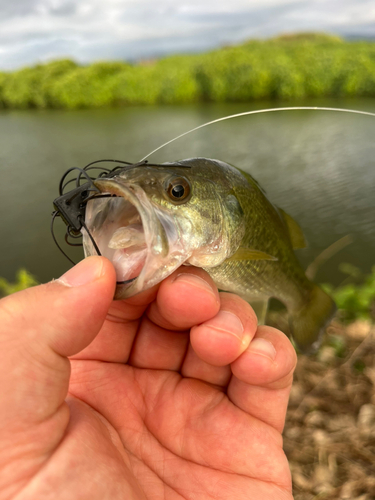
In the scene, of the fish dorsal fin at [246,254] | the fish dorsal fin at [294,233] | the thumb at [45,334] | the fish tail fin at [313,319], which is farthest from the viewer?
the fish tail fin at [313,319]

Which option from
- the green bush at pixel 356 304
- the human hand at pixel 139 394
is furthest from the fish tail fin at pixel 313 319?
the green bush at pixel 356 304

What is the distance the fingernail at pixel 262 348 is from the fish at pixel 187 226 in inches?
12.9

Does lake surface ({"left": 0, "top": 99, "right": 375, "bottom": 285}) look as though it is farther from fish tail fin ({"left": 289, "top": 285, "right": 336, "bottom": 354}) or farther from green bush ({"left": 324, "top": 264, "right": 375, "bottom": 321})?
fish tail fin ({"left": 289, "top": 285, "right": 336, "bottom": 354})

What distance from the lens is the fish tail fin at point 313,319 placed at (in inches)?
92.1

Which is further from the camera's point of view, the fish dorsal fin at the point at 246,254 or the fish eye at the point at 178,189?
the fish dorsal fin at the point at 246,254

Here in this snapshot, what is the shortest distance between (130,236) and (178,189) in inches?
10.6

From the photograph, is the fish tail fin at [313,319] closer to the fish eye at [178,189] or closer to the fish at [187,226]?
the fish at [187,226]

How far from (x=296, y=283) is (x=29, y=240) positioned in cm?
716

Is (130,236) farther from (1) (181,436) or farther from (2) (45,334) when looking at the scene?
(1) (181,436)

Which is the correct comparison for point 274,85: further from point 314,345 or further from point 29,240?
point 314,345

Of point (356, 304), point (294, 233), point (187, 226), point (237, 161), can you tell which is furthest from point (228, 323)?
point (237, 161)

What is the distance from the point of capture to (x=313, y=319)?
2346 mm

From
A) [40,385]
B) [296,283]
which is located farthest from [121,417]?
[296,283]

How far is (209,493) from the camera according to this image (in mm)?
1515
